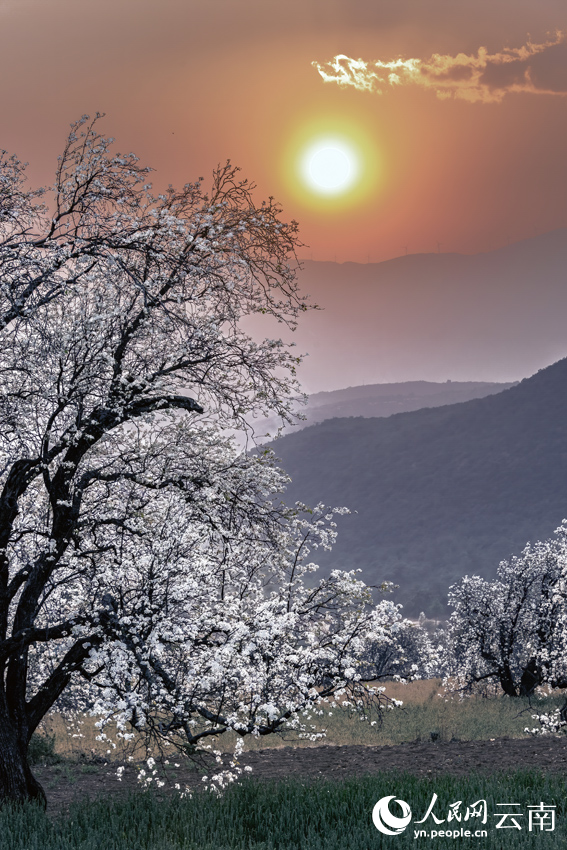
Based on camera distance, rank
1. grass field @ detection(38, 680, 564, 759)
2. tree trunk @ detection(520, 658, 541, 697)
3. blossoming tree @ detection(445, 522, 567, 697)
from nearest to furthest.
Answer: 1. grass field @ detection(38, 680, 564, 759)
2. blossoming tree @ detection(445, 522, 567, 697)
3. tree trunk @ detection(520, 658, 541, 697)

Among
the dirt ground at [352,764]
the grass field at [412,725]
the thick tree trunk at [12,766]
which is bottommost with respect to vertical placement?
the grass field at [412,725]

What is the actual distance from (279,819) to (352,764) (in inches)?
253

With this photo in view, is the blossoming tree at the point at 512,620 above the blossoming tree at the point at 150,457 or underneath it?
underneath

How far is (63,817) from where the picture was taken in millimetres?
10562

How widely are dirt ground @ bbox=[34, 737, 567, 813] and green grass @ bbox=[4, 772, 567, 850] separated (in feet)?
6.86

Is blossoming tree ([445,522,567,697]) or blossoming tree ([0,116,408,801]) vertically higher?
blossoming tree ([0,116,408,801])

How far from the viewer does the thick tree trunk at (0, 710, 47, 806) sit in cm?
1108

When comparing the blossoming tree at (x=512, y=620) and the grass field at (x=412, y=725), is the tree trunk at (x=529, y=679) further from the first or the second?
the grass field at (x=412, y=725)

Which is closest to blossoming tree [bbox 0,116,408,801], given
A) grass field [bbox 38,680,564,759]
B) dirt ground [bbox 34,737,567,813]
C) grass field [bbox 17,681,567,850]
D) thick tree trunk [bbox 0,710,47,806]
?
thick tree trunk [bbox 0,710,47,806]

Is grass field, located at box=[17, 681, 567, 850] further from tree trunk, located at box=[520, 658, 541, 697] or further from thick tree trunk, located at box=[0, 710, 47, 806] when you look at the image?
tree trunk, located at box=[520, 658, 541, 697]

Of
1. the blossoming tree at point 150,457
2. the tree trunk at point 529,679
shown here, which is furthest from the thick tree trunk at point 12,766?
the tree trunk at point 529,679

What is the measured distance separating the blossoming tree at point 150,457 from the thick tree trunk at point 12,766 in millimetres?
29

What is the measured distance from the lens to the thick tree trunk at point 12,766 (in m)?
11.1

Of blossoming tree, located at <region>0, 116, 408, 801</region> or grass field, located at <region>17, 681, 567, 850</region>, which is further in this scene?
blossoming tree, located at <region>0, 116, 408, 801</region>
